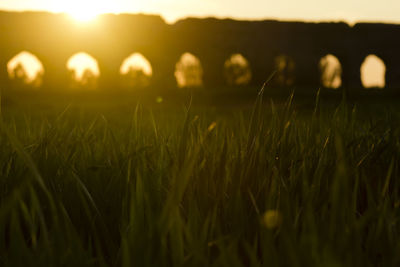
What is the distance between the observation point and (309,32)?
20000mm

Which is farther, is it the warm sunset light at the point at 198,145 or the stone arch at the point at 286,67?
the stone arch at the point at 286,67

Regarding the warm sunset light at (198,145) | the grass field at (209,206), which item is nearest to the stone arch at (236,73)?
the warm sunset light at (198,145)

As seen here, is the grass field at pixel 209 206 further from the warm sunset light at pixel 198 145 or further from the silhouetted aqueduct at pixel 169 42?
the silhouetted aqueduct at pixel 169 42

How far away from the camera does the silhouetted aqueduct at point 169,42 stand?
17875 mm

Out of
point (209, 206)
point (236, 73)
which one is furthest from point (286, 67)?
point (209, 206)

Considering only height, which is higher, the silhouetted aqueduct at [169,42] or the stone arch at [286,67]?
the silhouetted aqueduct at [169,42]

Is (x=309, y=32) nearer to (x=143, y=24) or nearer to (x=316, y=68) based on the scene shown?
(x=316, y=68)

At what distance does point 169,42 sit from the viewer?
1858 centimetres

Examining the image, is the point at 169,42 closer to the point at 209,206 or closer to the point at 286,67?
the point at 286,67

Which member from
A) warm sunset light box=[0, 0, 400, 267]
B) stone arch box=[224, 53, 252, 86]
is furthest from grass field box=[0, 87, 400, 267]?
stone arch box=[224, 53, 252, 86]

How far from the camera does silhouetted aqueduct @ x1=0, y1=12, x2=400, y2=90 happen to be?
17875 millimetres

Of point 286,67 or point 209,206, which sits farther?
point 286,67

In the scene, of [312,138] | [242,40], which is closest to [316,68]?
[242,40]

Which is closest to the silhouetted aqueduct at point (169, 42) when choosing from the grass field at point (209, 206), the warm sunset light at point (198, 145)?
the warm sunset light at point (198, 145)
